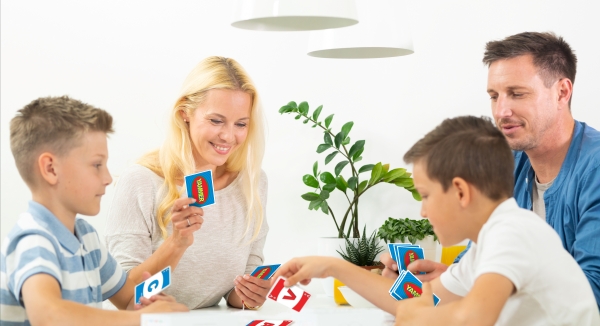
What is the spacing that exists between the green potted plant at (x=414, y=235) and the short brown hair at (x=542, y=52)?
0.78 metres

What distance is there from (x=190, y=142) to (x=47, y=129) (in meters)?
0.86

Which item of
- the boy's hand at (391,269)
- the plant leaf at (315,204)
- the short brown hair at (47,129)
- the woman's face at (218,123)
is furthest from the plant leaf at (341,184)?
the short brown hair at (47,129)

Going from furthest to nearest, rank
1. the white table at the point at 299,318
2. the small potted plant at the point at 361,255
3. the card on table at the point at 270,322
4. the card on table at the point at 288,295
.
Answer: the small potted plant at the point at 361,255 → the card on table at the point at 288,295 → the card on table at the point at 270,322 → the white table at the point at 299,318

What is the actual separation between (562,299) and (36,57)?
2.80 meters

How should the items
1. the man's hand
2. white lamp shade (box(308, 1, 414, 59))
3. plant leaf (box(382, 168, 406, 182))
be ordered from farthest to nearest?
plant leaf (box(382, 168, 406, 182)) < white lamp shade (box(308, 1, 414, 59)) < the man's hand

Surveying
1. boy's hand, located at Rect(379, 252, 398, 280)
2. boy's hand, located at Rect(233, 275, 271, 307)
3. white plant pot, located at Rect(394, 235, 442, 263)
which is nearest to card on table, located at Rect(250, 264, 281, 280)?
boy's hand, located at Rect(233, 275, 271, 307)

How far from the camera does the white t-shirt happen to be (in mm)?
1370

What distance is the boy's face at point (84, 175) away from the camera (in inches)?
64.7

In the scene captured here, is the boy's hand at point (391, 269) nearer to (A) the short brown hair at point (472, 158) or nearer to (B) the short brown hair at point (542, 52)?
(A) the short brown hair at point (472, 158)

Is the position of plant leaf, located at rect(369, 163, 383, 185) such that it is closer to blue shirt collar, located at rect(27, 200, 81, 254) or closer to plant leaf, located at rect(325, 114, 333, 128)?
plant leaf, located at rect(325, 114, 333, 128)

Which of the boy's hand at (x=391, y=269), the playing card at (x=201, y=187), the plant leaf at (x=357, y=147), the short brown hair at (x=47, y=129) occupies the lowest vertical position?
the boy's hand at (x=391, y=269)

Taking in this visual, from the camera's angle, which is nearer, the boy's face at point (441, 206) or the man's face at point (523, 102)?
the boy's face at point (441, 206)

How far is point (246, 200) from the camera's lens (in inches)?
101

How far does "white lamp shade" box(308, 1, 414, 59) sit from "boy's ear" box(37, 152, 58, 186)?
1064mm
